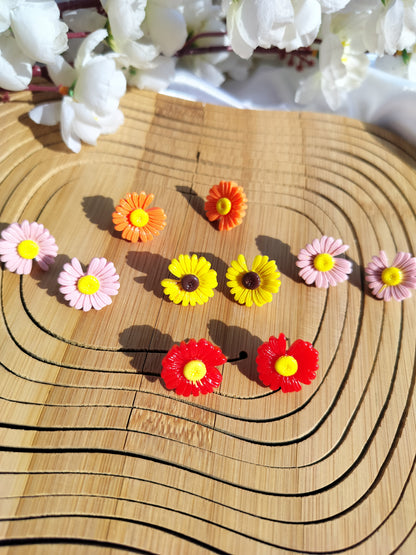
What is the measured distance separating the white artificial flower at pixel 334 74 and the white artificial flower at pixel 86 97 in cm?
28

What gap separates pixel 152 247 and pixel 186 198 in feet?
0.31

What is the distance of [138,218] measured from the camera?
595 mm

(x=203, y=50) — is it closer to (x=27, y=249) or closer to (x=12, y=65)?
(x=12, y=65)

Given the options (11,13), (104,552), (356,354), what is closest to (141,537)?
(104,552)

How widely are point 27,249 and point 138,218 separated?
14 centimetres

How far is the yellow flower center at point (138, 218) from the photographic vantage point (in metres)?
0.59

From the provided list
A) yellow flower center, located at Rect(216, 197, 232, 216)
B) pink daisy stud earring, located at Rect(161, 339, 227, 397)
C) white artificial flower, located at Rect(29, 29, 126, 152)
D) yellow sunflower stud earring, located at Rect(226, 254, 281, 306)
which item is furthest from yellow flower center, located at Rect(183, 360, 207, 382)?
white artificial flower, located at Rect(29, 29, 126, 152)

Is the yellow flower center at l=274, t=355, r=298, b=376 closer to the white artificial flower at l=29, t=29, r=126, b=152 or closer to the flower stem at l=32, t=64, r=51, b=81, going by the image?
the white artificial flower at l=29, t=29, r=126, b=152

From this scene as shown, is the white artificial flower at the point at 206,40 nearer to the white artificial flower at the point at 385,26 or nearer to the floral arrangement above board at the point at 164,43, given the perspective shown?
the floral arrangement above board at the point at 164,43

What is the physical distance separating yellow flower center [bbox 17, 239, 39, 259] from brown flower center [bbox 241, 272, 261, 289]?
9.8 inches

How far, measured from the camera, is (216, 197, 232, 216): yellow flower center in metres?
0.61

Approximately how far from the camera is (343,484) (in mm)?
470

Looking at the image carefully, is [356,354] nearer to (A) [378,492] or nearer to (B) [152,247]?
(A) [378,492]

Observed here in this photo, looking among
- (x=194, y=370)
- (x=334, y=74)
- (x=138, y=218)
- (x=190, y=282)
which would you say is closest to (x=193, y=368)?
(x=194, y=370)
